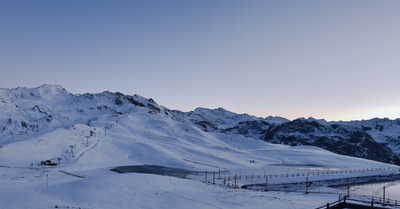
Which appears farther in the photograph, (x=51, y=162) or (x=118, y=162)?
(x=118, y=162)

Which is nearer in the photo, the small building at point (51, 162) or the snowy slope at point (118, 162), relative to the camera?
the snowy slope at point (118, 162)

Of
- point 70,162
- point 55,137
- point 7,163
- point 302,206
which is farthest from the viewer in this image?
point 55,137

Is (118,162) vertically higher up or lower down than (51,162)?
higher up

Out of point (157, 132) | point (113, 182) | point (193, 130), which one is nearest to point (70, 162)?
point (113, 182)

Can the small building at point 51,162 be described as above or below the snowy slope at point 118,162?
below

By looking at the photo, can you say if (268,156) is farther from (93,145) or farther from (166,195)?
(166,195)

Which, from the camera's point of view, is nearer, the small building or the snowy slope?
the snowy slope

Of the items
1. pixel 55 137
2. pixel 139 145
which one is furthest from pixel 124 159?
pixel 55 137

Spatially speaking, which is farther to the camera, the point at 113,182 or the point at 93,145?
the point at 93,145

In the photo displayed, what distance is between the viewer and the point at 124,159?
85938 millimetres

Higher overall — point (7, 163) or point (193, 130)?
point (193, 130)

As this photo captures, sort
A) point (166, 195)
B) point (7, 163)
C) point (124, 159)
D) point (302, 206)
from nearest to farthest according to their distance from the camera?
point (302, 206) < point (166, 195) < point (7, 163) < point (124, 159)

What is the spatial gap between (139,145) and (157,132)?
136ft

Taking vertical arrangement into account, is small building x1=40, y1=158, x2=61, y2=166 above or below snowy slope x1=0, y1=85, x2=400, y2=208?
below
